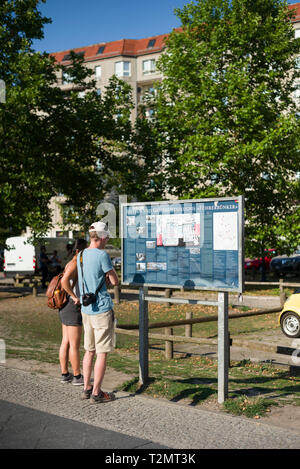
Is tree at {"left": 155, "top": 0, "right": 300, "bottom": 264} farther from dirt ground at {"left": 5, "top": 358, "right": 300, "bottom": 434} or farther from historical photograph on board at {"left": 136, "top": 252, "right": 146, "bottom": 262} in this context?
historical photograph on board at {"left": 136, "top": 252, "right": 146, "bottom": 262}

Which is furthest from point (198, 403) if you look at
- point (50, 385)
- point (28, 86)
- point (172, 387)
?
point (28, 86)

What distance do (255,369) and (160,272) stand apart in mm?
2767

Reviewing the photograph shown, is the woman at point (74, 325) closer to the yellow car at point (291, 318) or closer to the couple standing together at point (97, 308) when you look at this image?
the couple standing together at point (97, 308)

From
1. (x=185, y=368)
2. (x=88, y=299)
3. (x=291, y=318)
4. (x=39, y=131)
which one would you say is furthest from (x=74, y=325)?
(x=39, y=131)

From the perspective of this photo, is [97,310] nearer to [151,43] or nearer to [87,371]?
[87,371]

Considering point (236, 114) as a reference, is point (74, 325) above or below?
A: below

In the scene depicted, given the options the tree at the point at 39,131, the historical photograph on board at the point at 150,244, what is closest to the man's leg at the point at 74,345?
the historical photograph on board at the point at 150,244

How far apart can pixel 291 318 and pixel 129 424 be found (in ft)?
24.8

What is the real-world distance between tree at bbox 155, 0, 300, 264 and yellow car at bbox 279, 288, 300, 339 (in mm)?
10807

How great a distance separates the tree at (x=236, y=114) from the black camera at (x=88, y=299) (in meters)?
16.8

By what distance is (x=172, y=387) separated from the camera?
25.1 feet

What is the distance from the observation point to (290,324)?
1286 centimetres

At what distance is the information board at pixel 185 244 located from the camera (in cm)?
709

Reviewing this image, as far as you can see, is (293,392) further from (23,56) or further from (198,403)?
(23,56)
